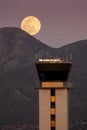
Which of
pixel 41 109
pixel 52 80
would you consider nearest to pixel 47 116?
pixel 41 109

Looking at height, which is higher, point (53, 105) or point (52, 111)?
point (53, 105)

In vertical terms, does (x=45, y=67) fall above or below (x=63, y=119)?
above

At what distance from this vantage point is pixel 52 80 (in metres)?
72.3

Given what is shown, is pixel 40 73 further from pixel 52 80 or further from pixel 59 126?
pixel 59 126

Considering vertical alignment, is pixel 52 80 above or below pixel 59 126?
above

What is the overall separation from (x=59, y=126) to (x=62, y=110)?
268cm

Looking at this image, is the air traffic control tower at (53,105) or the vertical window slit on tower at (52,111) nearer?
the air traffic control tower at (53,105)

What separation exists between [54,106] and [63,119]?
8.54 feet

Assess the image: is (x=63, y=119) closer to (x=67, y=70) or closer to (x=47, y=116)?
(x=47, y=116)

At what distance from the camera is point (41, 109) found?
69.8 m

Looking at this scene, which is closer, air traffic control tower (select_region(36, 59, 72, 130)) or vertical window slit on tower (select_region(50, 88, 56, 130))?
air traffic control tower (select_region(36, 59, 72, 130))

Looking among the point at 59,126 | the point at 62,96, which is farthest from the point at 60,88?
the point at 59,126

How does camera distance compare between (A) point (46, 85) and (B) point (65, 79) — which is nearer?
(A) point (46, 85)

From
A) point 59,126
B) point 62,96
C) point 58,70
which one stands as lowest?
point 59,126
